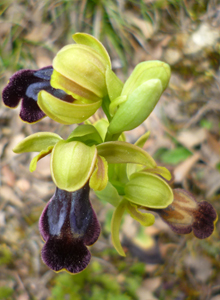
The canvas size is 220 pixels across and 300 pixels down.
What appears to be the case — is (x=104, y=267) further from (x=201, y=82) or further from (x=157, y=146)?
(x=201, y=82)

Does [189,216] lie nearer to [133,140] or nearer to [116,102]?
[116,102]

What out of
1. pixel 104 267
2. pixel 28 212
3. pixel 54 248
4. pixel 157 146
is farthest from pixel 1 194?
pixel 54 248

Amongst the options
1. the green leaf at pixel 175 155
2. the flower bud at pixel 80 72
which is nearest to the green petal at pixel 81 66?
the flower bud at pixel 80 72

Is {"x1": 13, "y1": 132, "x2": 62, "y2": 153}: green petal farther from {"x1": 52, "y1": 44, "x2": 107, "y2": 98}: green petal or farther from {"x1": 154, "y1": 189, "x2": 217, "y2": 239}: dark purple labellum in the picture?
{"x1": 154, "y1": 189, "x2": 217, "y2": 239}: dark purple labellum

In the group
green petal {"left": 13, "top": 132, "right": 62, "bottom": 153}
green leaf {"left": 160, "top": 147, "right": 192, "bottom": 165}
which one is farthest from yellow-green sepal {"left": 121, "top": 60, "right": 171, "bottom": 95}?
green leaf {"left": 160, "top": 147, "right": 192, "bottom": 165}

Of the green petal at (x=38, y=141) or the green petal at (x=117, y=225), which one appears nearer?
the green petal at (x=38, y=141)

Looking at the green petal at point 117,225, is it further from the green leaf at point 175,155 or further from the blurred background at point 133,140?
the green leaf at point 175,155
